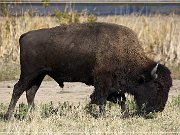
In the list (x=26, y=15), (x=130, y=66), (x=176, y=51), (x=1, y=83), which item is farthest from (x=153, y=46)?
(x=130, y=66)

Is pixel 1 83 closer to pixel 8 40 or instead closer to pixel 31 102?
pixel 8 40

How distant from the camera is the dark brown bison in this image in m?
12.2

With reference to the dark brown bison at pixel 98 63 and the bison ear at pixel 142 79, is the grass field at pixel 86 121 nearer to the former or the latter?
the dark brown bison at pixel 98 63

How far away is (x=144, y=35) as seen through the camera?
23.2m

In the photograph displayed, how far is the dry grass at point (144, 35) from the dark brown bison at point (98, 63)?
30.1ft

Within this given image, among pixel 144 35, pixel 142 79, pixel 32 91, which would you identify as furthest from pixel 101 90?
pixel 144 35

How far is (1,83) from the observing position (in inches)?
723

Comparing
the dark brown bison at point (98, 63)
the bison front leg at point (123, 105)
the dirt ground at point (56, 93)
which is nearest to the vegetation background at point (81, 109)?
the bison front leg at point (123, 105)

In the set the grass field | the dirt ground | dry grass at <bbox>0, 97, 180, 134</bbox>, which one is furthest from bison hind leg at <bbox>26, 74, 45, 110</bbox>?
the dirt ground

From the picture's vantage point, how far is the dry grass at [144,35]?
72.9ft

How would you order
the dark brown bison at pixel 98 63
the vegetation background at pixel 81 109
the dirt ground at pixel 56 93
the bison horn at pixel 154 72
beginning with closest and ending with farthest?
the vegetation background at pixel 81 109
the bison horn at pixel 154 72
the dark brown bison at pixel 98 63
the dirt ground at pixel 56 93

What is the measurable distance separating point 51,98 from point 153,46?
8.44 meters

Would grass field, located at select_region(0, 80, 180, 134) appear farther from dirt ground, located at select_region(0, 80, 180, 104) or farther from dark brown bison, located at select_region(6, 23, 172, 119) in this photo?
dirt ground, located at select_region(0, 80, 180, 104)

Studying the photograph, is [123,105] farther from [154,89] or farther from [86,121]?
[86,121]
